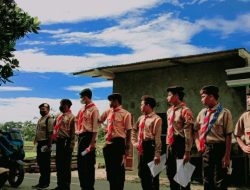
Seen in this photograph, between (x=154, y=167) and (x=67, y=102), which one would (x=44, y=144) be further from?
(x=154, y=167)

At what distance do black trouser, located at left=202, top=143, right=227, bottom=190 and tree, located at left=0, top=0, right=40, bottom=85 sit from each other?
437cm

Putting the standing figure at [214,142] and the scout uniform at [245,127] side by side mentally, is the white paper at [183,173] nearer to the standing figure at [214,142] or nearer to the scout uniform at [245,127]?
the standing figure at [214,142]

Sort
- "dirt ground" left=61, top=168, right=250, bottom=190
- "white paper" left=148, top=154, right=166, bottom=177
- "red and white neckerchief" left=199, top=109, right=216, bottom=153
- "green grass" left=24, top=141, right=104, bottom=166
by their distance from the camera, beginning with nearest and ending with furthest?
1. "red and white neckerchief" left=199, top=109, right=216, bottom=153
2. "white paper" left=148, top=154, right=166, bottom=177
3. "dirt ground" left=61, top=168, right=250, bottom=190
4. "green grass" left=24, top=141, right=104, bottom=166

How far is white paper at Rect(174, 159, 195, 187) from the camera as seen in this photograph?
6633 millimetres

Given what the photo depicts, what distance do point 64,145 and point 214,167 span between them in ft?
13.5

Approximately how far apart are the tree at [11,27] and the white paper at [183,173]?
3.91 meters

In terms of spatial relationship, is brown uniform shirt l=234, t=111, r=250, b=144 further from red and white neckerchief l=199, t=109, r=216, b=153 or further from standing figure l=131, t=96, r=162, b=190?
standing figure l=131, t=96, r=162, b=190

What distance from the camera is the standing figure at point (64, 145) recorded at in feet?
30.2

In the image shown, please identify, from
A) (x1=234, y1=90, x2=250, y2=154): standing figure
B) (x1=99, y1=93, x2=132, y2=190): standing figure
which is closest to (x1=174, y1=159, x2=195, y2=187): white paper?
(x1=234, y1=90, x2=250, y2=154): standing figure

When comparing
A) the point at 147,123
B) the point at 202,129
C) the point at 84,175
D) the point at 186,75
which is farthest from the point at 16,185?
the point at 186,75

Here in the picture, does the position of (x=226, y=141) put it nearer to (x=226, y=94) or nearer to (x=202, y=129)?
(x=202, y=129)

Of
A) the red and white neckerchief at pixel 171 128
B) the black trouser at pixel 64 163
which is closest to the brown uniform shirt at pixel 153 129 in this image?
the red and white neckerchief at pixel 171 128

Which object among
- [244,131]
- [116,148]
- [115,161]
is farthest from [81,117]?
[244,131]

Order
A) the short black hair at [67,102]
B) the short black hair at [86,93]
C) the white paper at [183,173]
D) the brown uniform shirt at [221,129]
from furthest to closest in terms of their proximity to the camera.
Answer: the short black hair at [67,102] → the short black hair at [86,93] → the white paper at [183,173] → the brown uniform shirt at [221,129]
